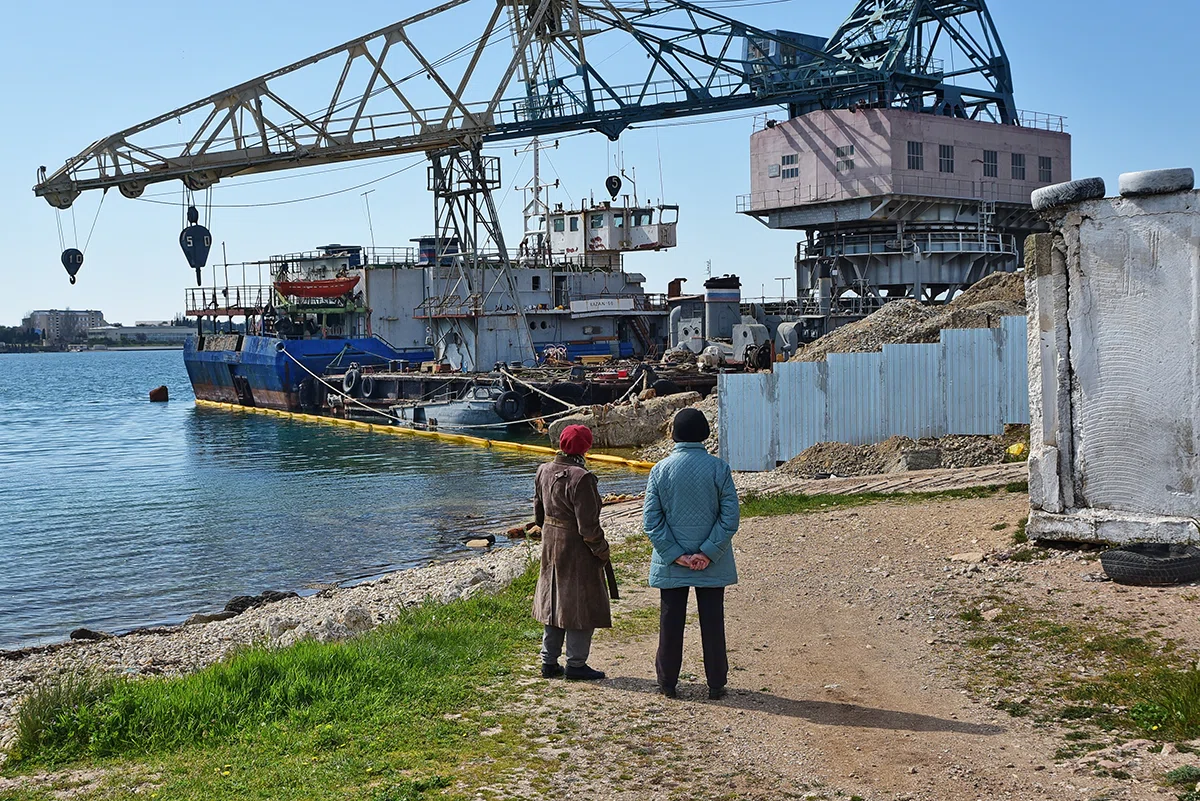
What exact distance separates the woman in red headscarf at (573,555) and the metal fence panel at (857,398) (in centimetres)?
1238

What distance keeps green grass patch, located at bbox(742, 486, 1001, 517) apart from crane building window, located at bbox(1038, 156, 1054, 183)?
126ft

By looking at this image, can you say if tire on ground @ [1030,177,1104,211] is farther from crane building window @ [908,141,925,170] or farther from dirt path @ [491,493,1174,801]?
crane building window @ [908,141,925,170]

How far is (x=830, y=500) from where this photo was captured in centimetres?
1491

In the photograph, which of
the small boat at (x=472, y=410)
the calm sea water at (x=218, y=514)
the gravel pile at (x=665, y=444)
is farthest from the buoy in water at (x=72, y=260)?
the gravel pile at (x=665, y=444)

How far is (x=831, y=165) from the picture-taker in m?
45.2

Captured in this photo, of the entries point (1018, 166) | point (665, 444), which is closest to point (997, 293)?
point (665, 444)

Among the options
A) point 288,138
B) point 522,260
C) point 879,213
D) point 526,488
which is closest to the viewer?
point 526,488

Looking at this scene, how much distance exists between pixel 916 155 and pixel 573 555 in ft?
132

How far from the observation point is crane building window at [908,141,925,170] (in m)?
44.1

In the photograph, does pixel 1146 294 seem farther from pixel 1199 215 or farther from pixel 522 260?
pixel 522 260

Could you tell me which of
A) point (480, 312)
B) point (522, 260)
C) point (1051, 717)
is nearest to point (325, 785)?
point (1051, 717)

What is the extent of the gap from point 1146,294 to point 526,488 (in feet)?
57.7

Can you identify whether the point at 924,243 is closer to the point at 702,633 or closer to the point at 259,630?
the point at 259,630

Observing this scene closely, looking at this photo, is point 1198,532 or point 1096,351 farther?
point 1096,351
